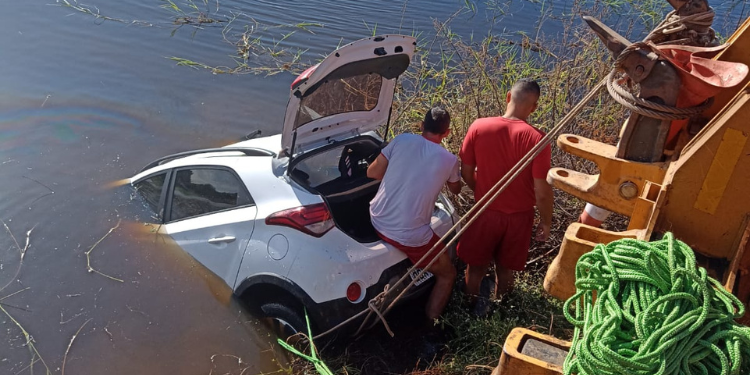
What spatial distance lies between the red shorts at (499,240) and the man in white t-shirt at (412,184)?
40cm

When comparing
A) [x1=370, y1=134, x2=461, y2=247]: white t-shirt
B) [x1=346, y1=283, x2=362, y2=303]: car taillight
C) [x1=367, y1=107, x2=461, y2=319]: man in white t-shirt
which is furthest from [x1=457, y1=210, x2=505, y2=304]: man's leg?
[x1=346, y1=283, x2=362, y2=303]: car taillight

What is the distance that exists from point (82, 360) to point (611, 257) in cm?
382

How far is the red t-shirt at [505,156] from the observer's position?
410 cm

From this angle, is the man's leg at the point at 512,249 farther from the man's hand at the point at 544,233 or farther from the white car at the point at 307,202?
the white car at the point at 307,202

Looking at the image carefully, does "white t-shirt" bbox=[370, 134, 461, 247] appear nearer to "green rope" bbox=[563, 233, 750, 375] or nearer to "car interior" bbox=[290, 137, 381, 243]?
"car interior" bbox=[290, 137, 381, 243]

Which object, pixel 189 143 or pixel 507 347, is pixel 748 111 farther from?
pixel 189 143

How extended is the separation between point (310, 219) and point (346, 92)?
1145mm

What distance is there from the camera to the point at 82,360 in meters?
4.20

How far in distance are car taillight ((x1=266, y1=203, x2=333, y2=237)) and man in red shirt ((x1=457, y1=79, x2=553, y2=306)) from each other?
1.16m

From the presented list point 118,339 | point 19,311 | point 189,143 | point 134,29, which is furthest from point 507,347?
point 134,29

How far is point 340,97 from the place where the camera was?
449 cm

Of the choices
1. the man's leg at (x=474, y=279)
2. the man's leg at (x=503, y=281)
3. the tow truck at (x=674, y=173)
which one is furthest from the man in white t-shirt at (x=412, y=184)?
the tow truck at (x=674, y=173)

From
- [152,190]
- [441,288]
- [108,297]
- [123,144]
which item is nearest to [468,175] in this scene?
[441,288]

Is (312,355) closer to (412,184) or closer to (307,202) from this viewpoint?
(307,202)
